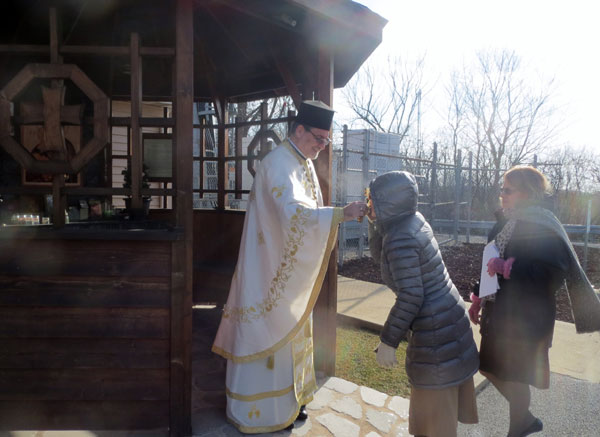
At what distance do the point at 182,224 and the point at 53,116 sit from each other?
88 centimetres

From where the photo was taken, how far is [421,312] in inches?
81.9

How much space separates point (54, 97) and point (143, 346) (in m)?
1.46

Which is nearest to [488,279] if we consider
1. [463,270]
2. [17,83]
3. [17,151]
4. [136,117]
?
[136,117]

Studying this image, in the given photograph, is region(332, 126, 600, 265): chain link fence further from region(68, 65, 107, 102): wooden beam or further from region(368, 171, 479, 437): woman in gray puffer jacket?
region(68, 65, 107, 102): wooden beam

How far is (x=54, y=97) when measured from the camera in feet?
7.81

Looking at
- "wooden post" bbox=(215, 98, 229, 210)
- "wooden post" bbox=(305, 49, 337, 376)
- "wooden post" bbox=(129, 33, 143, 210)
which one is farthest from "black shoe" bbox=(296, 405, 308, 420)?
"wooden post" bbox=(215, 98, 229, 210)

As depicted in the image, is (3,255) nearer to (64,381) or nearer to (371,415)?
(64,381)

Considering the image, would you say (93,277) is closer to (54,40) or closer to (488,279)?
(54,40)

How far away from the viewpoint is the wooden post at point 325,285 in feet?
11.6

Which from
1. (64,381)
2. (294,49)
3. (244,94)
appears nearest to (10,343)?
(64,381)

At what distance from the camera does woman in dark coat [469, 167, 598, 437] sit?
2.41 metres

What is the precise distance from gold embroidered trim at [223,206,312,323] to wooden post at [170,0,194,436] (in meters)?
0.35

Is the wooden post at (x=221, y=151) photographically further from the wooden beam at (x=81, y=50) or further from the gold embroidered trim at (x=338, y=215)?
Result: the gold embroidered trim at (x=338, y=215)

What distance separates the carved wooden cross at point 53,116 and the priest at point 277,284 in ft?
3.53
